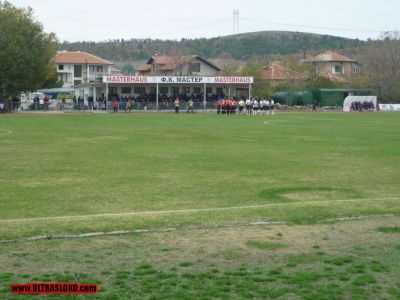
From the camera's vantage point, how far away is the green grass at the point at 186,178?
1159 centimetres

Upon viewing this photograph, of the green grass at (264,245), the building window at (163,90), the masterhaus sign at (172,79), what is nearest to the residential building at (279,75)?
the masterhaus sign at (172,79)

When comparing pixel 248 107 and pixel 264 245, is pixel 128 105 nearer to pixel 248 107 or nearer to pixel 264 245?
pixel 248 107

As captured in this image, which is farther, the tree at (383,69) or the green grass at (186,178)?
the tree at (383,69)

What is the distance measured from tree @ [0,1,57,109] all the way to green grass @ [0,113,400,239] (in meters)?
32.3

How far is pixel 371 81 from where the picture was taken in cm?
9144

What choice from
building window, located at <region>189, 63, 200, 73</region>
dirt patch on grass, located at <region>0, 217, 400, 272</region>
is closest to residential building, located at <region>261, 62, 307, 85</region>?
building window, located at <region>189, 63, 200, 73</region>

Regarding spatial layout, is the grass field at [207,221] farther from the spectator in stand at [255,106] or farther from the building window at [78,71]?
the building window at [78,71]

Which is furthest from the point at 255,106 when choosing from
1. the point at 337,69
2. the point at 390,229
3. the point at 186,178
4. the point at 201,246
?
the point at 337,69

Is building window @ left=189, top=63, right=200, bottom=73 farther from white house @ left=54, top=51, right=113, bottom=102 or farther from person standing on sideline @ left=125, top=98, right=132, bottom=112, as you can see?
person standing on sideline @ left=125, top=98, right=132, bottom=112

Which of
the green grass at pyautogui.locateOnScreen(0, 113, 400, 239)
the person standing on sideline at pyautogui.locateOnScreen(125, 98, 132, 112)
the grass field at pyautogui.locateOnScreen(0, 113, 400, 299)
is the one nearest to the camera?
the grass field at pyautogui.locateOnScreen(0, 113, 400, 299)

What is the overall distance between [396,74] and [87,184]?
8311cm

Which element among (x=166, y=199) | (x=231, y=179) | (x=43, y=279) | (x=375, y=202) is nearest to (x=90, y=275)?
(x=43, y=279)

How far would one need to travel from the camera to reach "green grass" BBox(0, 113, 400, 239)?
38.0 ft

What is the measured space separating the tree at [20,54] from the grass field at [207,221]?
39970mm
